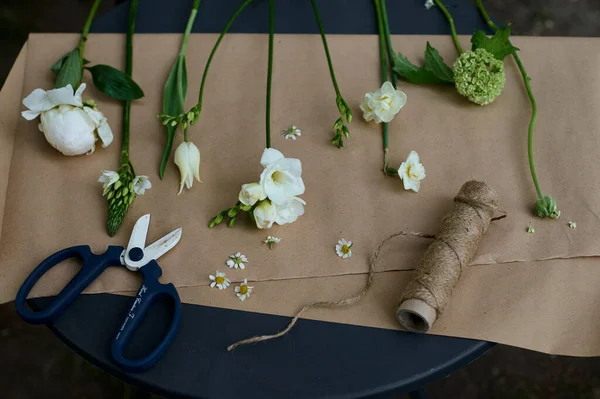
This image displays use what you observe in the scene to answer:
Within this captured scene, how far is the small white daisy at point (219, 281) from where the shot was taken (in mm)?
742

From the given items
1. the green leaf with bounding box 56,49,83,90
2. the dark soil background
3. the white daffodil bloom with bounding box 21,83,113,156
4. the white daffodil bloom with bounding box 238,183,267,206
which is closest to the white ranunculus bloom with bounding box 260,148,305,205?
the white daffodil bloom with bounding box 238,183,267,206

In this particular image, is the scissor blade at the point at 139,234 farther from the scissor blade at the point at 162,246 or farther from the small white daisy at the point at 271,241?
the small white daisy at the point at 271,241

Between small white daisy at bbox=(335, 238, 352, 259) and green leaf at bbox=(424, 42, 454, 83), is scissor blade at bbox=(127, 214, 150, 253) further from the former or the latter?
green leaf at bbox=(424, 42, 454, 83)

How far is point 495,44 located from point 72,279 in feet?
2.14

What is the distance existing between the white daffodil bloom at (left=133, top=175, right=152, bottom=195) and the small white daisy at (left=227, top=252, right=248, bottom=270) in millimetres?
150

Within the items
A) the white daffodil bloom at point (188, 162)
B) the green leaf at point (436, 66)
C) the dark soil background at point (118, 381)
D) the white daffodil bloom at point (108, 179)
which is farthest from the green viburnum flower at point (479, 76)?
the dark soil background at point (118, 381)

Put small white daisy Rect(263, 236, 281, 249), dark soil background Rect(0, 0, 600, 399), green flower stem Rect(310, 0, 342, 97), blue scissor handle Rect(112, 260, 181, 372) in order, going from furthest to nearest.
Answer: dark soil background Rect(0, 0, 600, 399) → green flower stem Rect(310, 0, 342, 97) → small white daisy Rect(263, 236, 281, 249) → blue scissor handle Rect(112, 260, 181, 372)

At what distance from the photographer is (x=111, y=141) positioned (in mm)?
863

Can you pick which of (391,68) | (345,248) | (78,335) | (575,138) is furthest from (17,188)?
(575,138)

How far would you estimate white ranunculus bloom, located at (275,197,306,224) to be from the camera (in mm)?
760

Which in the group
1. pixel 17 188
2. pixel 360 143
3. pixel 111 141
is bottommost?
pixel 17 188

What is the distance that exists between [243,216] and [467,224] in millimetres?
269

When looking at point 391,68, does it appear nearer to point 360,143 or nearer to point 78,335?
point 360,143

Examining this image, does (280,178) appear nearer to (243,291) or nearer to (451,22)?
(243,291)
